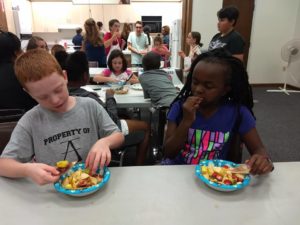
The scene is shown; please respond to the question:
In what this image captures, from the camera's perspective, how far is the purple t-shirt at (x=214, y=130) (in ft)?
3.71

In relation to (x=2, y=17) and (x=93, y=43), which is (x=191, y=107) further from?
(x=2, y=17)

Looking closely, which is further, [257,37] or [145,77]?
[257,37]

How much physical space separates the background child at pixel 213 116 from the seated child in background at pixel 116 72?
1636 millimetres

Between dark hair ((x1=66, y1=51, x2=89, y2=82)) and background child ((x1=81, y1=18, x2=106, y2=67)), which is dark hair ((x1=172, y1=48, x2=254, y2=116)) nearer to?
dark hair ((x1=66, y1=51, x2=89, y2=82))

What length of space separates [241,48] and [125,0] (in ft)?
14.2

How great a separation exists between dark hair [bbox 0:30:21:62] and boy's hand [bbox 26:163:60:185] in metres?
1.18

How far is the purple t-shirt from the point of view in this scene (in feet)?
3.71

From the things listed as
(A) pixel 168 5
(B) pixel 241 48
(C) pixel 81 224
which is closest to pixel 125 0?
(A) pixel 168 5

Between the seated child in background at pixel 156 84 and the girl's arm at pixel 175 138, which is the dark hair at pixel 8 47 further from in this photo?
the girl's arm at pixel 175 138

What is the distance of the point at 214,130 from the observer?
44.8 inches

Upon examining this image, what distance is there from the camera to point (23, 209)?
702 mm

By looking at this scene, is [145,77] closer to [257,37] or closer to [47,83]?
[47,83]

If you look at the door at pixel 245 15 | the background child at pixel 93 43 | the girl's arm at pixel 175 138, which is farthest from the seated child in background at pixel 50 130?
the door at pixel 245 15

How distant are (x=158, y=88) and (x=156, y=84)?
49mm
